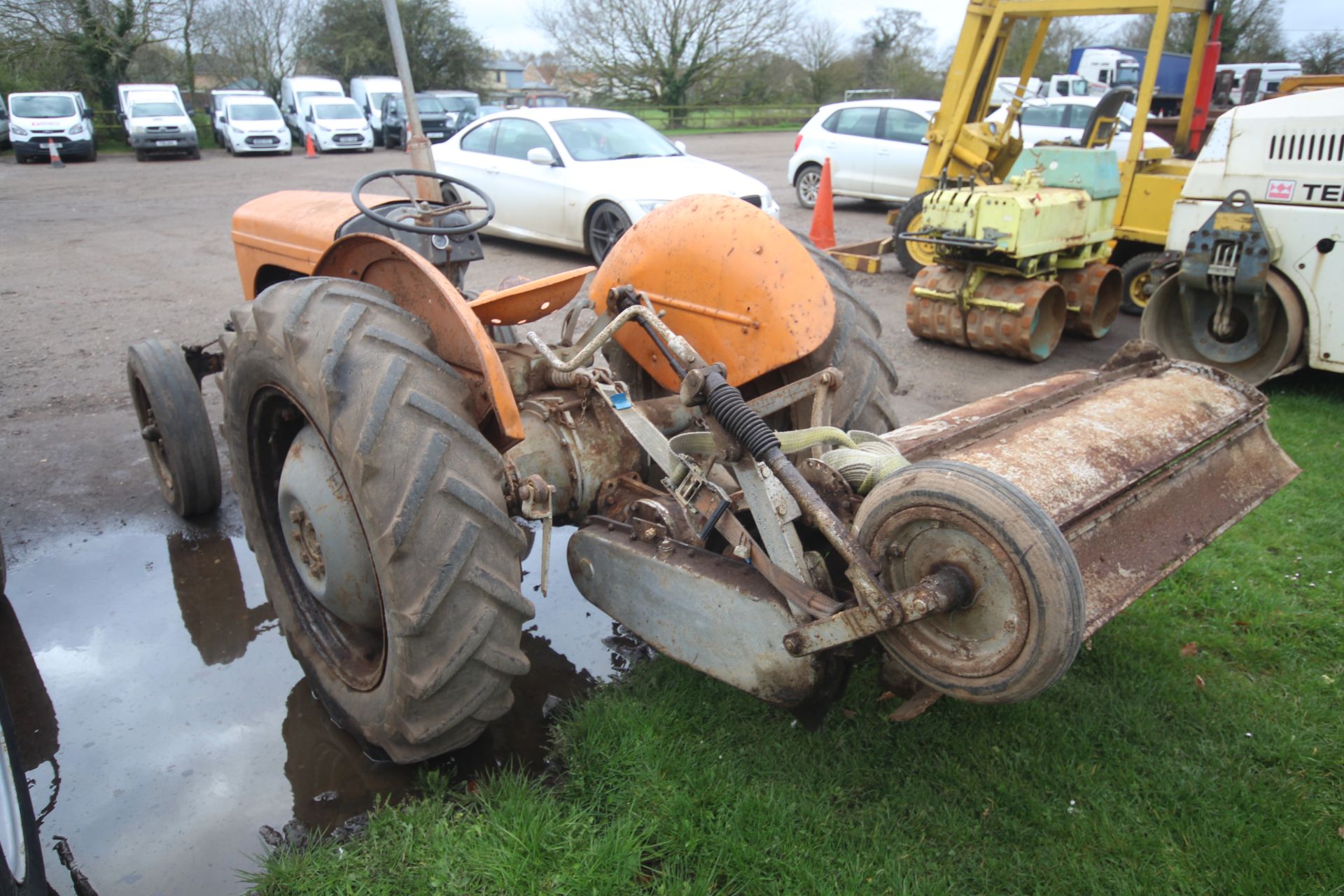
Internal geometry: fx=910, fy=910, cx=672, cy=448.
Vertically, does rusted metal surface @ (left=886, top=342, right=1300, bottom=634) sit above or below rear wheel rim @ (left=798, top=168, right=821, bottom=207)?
below

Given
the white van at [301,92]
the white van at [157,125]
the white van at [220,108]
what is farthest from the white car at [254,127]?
the white van at [301,92]

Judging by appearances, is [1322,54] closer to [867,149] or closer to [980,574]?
[867,149]

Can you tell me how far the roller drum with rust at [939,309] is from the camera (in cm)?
668

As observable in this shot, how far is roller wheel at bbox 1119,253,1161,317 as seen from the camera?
24.5 feet

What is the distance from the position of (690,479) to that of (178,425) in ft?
8.31

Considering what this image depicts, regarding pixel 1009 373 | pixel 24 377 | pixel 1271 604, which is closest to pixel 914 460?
pixel 1271 604

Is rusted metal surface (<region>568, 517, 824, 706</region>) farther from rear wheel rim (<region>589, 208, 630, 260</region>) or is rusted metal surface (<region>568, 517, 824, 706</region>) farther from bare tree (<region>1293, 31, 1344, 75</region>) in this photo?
bare tree (<region>1293, 31, 1344, 75</region>)

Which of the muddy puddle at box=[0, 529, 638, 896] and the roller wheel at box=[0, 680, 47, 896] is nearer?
the roller wheel at box=[0, 680, 47, 896]

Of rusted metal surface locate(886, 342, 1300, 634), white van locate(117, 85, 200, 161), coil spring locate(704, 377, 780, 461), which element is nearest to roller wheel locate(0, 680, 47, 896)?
coil spring locate(704, 377, 780, 461)

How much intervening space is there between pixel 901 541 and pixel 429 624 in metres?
1.10

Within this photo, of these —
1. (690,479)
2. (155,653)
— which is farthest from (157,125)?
(690,479)

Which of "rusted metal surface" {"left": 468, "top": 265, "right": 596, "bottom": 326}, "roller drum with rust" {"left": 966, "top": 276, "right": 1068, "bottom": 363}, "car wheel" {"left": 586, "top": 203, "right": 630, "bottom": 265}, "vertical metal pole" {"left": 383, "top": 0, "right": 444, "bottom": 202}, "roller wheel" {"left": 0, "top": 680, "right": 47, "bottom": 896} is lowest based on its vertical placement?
"roller wheel" {"left": 0, "top": 680, "right": 47, "bottom": 896}

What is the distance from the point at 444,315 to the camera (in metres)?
2.45

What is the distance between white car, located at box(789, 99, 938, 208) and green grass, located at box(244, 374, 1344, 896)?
1033 cm
